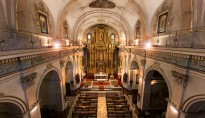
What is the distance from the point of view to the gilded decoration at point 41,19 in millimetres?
6945

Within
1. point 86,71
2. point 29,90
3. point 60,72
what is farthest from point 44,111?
point 86,71

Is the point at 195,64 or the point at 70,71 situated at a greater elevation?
the point at 195,64

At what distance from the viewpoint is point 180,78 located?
5.38m

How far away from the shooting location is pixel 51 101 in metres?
9.75

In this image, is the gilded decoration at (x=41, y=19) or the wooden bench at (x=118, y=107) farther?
the wooden bench at (x=118, y=107)

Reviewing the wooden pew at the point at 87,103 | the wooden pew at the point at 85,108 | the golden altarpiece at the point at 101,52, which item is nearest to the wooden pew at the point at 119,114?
the wooden pew at the point at 85,108

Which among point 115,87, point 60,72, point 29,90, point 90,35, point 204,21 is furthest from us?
point 90,35

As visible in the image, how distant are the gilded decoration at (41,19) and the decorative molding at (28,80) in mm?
2729

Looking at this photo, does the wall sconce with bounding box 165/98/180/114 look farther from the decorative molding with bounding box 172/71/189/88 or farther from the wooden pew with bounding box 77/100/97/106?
the wooden pew with bounding box 77/100/97/106

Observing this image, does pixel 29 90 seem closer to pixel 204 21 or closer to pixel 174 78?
pixel 174 78

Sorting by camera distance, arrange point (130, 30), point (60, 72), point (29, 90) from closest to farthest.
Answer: point (29, 90), point (60, 72), point (130, 30)

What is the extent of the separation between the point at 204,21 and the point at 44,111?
1089 centimetres

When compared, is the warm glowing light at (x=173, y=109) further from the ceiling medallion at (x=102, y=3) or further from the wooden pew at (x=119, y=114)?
the ceiling medallion at (x=102, y=3)

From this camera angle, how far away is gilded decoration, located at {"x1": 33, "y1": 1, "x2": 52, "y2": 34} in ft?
22.8
